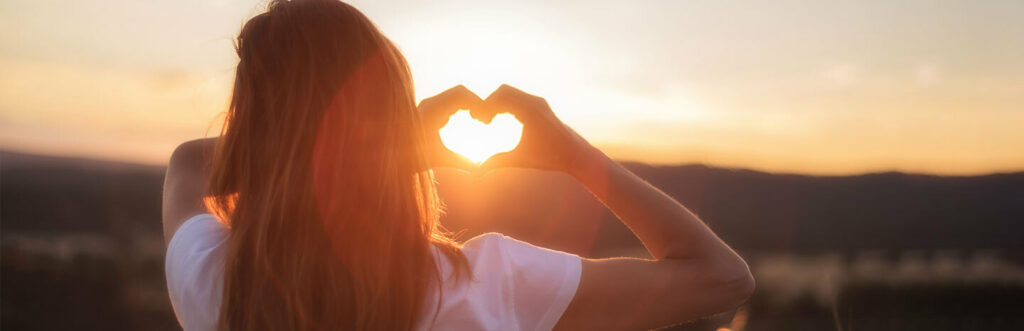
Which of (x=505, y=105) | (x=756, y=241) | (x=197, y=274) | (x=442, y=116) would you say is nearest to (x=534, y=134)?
(x=505, y=105)

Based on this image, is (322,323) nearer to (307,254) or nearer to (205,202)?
(307,254)

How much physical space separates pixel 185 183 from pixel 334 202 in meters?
0.52

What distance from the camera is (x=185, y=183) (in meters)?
1.47

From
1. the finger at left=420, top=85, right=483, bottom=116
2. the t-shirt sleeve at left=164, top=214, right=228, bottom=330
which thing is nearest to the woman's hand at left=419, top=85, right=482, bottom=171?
the finger at left=420, top=85, right=483, bottom=116

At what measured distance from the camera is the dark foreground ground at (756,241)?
15555 mm

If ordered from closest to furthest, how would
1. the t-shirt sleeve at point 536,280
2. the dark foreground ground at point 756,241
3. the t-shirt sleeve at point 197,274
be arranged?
the t-shirt sleeve at point 536,280, the t-shirt sleeve at point 197,274, the dark foreground ground at point 756,241

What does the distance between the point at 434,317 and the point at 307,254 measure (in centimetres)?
26

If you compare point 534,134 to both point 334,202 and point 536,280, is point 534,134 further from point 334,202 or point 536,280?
point 334,202

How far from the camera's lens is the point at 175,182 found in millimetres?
1483

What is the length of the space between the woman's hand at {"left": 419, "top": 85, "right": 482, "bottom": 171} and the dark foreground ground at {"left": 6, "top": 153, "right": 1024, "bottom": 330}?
1015 centimetres

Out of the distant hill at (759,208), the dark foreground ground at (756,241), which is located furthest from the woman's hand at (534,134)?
the distant hill at (759,208)

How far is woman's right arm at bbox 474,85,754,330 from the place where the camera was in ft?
3.77

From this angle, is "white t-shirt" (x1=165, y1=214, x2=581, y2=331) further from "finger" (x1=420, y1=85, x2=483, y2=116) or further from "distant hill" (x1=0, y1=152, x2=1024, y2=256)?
"distant hill" (x1=0, y1=152, x2=1024, y2=256)

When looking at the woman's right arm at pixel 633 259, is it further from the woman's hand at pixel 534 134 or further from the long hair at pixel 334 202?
the long hair at pixel 334 202
